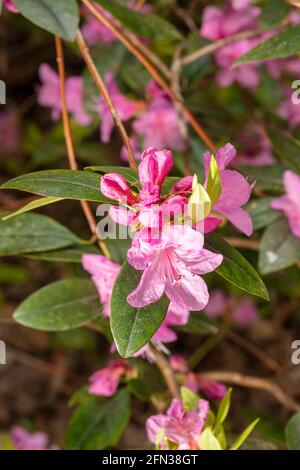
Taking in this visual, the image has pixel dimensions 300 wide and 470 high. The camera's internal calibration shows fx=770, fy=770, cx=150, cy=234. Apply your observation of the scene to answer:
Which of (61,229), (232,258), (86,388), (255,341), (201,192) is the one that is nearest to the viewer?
(201,192)

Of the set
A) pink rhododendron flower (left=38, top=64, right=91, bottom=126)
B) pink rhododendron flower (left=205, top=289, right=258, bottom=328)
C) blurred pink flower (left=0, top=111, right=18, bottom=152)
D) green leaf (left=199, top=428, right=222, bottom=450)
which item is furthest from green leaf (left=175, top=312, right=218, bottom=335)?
Result: blurred pink flower (left=0, top=111, right=18, bottom=152)

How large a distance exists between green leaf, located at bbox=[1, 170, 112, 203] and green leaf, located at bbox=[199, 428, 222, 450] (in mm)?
420

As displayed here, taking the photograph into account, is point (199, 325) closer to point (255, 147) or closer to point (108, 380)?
point (108, 380)

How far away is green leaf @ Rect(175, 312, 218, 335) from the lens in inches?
59.9

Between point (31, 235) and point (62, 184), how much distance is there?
44 centimetres

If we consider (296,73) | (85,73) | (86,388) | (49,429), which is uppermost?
(85,73)

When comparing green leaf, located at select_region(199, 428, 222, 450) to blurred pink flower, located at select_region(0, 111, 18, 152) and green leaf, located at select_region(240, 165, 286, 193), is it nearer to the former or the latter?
green leaf, located at select_region(240, 165, 286, 193)

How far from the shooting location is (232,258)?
3.73ft

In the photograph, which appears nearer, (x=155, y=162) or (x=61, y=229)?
(x=155, y=162)

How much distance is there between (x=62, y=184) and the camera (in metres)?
1.10

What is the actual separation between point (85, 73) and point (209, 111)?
0.34 m

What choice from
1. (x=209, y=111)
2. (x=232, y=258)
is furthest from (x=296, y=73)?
(x=232, y=258)

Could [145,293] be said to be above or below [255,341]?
above
